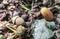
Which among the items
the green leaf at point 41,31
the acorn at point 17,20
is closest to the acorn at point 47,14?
the green leaf at point 41,31

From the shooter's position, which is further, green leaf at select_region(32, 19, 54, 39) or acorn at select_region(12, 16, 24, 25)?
acorn at select_region(12, 16, 24, 25)

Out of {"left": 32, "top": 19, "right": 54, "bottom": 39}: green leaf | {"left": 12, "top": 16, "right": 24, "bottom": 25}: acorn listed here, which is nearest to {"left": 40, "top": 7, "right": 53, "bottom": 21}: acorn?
{"left": 32, "top": 19, "right": 54, "bottom": 39}: green leaf

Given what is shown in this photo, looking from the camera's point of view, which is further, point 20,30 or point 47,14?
point 47,14

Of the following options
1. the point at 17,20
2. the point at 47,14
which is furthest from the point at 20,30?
the point at 47,14

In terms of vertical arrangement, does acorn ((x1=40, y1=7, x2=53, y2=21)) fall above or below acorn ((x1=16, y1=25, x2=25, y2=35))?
above

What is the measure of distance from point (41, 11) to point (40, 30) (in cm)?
24

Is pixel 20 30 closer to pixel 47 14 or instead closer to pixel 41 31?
pixel 41 31

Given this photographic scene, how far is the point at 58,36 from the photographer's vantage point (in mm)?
1874

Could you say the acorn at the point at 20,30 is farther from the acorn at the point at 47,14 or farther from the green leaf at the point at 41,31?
the acorn at the point at 47,14

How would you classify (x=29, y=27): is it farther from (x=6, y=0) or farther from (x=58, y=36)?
(x=6, y=0)

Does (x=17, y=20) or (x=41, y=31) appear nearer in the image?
(x=41, y=31)

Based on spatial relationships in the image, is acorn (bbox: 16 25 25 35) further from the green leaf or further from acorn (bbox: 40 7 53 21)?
acorn (bbox: 40 7 53 21)

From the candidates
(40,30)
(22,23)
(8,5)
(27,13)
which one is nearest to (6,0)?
(8,5)

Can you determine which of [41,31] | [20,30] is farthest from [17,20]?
[41,31]
